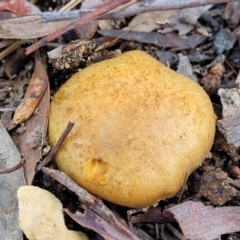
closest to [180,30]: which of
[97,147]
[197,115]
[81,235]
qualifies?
[197,115]

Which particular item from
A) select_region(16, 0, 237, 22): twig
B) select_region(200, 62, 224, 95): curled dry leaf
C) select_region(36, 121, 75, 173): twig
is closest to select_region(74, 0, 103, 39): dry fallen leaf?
select_region(16, 0, 237, 22): twig

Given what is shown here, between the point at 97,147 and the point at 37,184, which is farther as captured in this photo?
the point at 37,184

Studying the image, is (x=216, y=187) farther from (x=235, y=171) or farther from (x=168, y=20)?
(x=168, y=20)

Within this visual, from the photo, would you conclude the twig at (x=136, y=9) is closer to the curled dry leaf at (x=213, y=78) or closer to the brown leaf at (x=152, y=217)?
the curled dry leaf at (x=213, y=78)

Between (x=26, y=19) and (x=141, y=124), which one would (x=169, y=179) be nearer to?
(x=141, y=124)

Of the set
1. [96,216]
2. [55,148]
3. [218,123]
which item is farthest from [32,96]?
[218,123]

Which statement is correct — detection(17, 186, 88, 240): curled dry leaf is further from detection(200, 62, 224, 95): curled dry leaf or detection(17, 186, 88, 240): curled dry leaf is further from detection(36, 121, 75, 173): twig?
detection(200, 62, 224, 95): curled dry leaf

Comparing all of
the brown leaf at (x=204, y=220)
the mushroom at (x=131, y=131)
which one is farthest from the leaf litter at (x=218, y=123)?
the mushroom at (x=131, y=131)
